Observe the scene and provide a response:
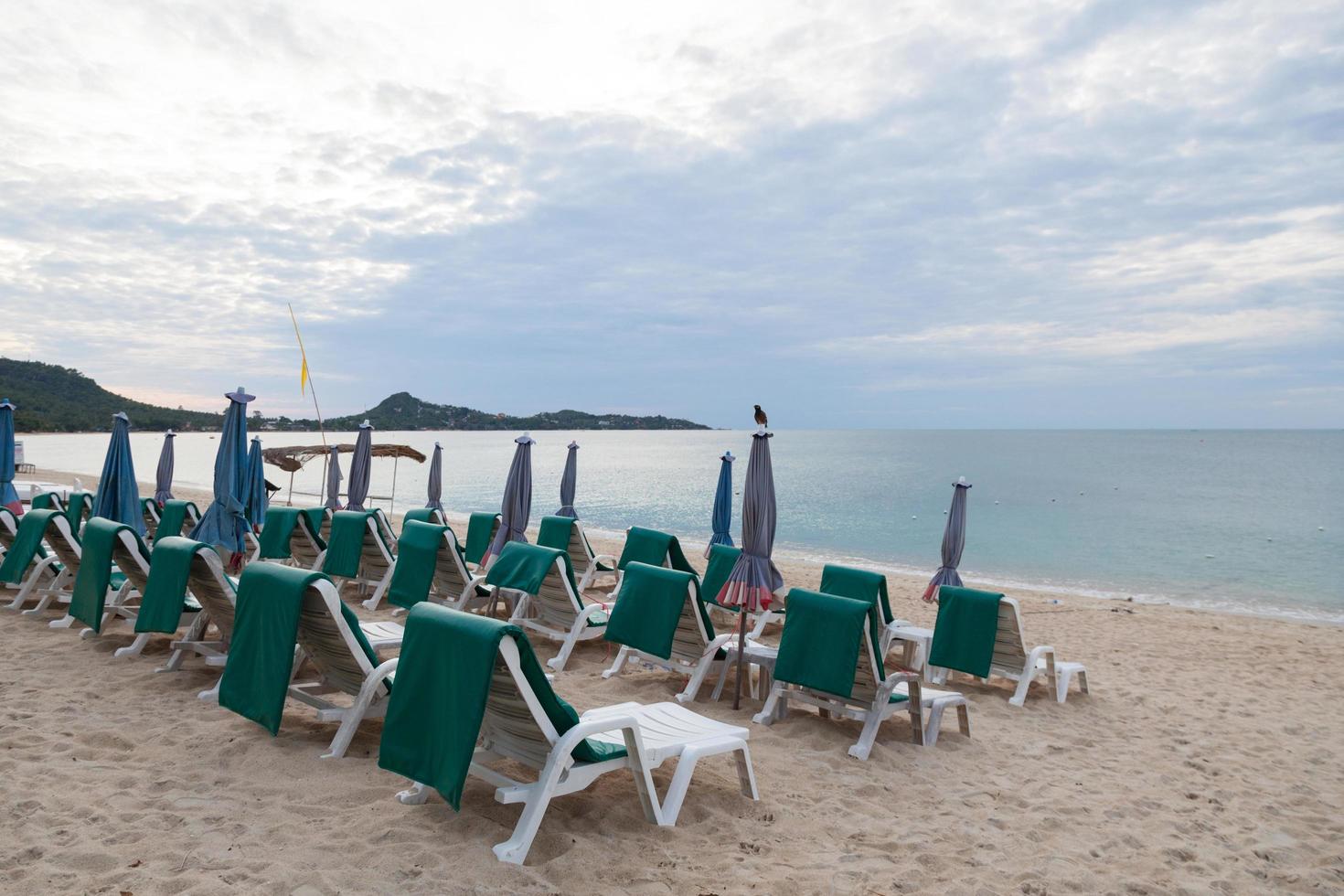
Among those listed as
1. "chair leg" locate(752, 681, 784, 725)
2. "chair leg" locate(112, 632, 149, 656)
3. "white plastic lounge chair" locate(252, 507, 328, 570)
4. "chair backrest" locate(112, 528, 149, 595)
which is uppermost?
"chair backrest" locate(112, 528, 149, 595)

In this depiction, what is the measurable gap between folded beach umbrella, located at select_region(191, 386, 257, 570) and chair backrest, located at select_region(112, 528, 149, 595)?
186cm

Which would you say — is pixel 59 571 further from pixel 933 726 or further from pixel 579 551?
pixel 933 726

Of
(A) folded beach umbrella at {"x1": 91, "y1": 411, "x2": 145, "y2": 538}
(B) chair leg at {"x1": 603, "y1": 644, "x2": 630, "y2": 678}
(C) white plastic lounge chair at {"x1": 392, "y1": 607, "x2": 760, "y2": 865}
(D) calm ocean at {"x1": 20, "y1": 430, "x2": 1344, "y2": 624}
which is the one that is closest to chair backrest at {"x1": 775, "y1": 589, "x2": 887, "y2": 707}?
(C) white plastic lounge chair at {"x1": 392, "y1": 607, "x2": 760, "y2": 865}

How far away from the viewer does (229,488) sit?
689 cm

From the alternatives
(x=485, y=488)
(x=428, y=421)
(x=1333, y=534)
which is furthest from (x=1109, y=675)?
(x=428, y=421)

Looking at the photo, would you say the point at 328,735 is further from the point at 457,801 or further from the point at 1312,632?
the point at 1312,632

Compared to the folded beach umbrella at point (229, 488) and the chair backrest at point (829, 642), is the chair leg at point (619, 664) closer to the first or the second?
the chair backrest at point (829, 642)

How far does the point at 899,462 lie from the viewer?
260 ft

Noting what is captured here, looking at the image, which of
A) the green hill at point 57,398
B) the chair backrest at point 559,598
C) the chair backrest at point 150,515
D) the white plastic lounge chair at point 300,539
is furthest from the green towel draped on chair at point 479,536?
the green hill at point 57,398

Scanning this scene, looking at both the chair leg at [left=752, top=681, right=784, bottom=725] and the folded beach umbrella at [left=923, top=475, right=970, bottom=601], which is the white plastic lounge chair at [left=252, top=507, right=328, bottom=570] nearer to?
the chair leg at [left=752, top=681, right=784, bottom=725]

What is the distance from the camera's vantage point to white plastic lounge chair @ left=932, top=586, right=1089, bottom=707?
219 inches

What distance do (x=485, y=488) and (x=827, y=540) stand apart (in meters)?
25.6

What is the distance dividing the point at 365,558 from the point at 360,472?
3576 mm

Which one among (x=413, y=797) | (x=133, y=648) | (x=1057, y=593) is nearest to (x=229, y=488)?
(x=133, y=648)
